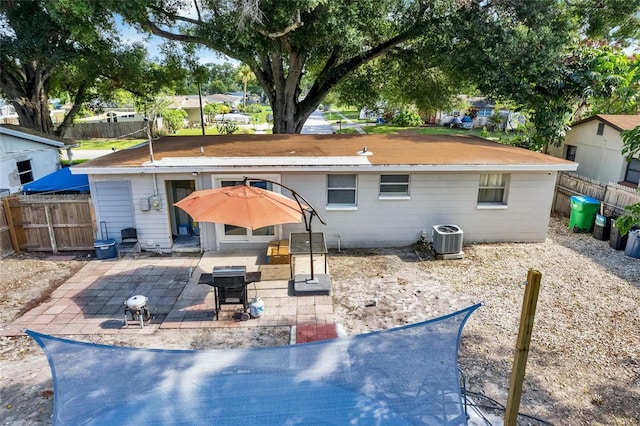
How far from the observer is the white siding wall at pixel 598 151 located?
13922mm

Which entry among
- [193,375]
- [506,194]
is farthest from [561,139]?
[193,375]

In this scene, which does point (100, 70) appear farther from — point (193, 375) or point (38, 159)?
point (193, 375)

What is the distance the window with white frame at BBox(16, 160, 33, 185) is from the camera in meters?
14.1

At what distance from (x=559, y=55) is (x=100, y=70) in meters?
20.1

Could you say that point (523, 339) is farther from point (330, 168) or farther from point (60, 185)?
point (60, 185)

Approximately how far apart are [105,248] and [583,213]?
45.2ft

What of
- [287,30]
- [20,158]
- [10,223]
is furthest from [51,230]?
[287,30]

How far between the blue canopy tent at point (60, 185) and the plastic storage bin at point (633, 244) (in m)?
14.8

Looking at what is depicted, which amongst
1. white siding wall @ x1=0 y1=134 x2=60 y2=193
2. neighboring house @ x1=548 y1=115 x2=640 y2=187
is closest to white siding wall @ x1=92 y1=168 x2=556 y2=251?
neighboring house @ x1=548 y1=115 x2=640 y2=187

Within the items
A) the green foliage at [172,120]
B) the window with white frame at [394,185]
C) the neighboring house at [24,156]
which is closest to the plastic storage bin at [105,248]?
the neighboring house at [24,156]

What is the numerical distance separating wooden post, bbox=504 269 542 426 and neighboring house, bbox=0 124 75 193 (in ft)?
49.6

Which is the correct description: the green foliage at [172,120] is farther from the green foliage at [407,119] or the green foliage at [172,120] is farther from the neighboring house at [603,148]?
the neighboring house at [603,148]

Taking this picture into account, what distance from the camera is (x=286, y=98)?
18.3m

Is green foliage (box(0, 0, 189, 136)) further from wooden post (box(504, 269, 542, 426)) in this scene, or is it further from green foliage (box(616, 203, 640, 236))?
green foliage (box(616, 203, 640, 236))
